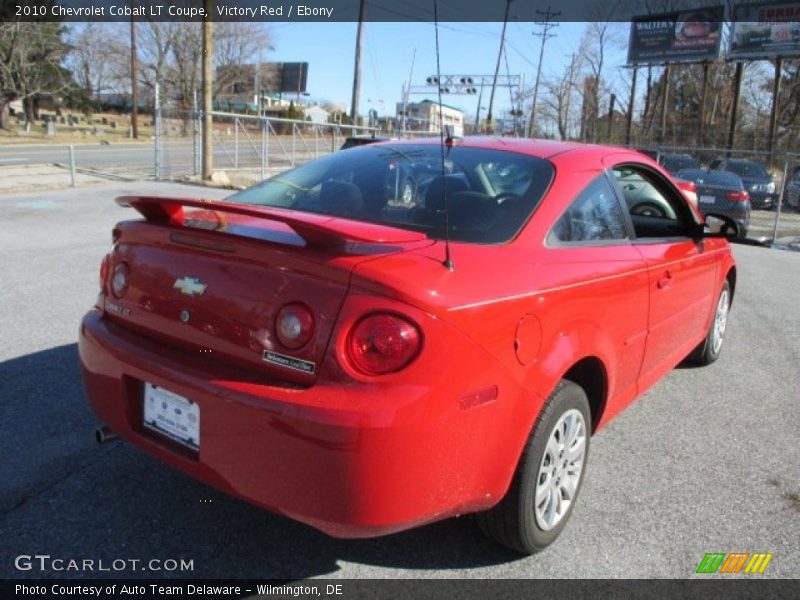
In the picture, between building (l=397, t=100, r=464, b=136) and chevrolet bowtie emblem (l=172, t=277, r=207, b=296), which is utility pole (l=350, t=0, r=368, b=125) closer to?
building (l=397, t=100, r=464, b=136)

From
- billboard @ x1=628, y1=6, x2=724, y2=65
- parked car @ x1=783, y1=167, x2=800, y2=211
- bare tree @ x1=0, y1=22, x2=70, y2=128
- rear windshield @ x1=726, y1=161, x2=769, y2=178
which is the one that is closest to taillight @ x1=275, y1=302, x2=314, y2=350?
rear windshield @ x1=726, y1=161, x2=769, y2=178

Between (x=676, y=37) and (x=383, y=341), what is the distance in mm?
47250

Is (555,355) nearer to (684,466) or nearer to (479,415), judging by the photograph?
(479,415)

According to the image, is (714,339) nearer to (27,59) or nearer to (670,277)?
(670,277)

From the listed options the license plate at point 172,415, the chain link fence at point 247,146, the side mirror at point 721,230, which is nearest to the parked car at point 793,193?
the chain link fence at point 247,146

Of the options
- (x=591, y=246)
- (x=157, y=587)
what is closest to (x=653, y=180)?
(x=591, y=246)

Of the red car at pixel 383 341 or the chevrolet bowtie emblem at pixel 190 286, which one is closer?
the red car at pixel 383 341

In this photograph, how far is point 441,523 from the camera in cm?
291

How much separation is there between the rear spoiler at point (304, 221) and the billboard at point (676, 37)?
1797 inches

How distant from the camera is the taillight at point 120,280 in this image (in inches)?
107

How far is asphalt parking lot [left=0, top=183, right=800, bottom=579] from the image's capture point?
262cm

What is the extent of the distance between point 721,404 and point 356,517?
3271 mm

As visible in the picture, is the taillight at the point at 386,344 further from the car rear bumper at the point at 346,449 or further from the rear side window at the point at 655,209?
the rear side window at the point at 655,209

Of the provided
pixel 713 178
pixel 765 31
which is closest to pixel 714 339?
pixel 713 178
